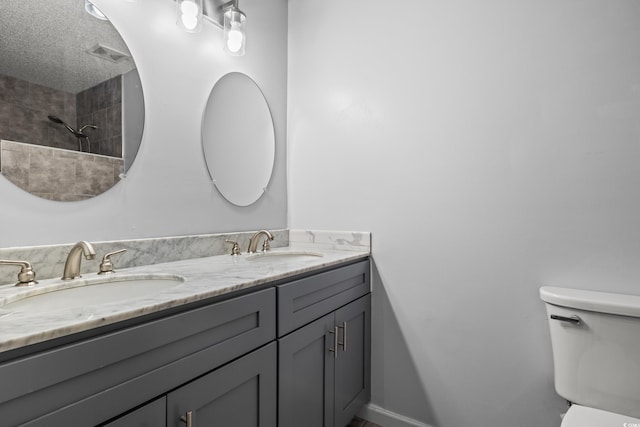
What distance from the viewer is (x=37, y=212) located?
1073 mm

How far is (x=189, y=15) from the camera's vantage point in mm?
1395

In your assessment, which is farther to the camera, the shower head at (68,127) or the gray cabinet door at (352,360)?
the gray cabinet door at (352,360)

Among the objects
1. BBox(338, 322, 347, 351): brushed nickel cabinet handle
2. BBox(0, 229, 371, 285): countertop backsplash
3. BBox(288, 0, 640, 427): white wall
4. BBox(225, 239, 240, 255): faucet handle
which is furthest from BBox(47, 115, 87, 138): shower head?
BBox(338, 322, 347, 351): brushed nickel cabinet handle

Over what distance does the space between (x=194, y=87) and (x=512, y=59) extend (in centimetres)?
142

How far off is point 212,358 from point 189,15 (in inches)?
52.5

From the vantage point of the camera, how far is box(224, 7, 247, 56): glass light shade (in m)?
1.56

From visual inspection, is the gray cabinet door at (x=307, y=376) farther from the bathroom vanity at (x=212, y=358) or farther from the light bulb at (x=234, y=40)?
the light bulb at (x=234, y=40)

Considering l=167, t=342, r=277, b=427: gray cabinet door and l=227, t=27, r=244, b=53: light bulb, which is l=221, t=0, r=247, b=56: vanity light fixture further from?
l=167, t=342, r=277, b=427: gray cabinet door

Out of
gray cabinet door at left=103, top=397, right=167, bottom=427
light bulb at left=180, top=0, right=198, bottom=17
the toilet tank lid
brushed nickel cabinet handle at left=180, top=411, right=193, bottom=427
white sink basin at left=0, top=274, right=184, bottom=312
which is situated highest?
light bulb at left=180, top=0, right=198, bottom=17

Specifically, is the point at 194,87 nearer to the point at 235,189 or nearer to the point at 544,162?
the point at 235,189

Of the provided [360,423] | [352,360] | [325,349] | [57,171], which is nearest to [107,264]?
[57,171]

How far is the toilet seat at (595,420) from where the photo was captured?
0.94m

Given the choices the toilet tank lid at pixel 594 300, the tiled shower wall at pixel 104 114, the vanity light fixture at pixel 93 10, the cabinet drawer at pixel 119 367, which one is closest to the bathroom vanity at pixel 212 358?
the cabinet drawer at pixel 119 367

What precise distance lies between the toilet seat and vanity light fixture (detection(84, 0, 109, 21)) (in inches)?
78.5
